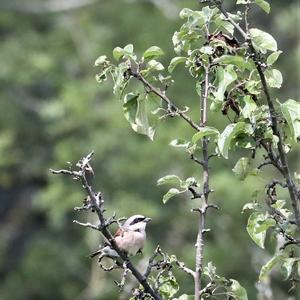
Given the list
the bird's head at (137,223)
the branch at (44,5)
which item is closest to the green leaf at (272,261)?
the bird's head at (137,223)

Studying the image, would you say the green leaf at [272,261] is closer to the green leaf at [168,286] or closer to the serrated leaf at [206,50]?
the green leaf at [168,286]

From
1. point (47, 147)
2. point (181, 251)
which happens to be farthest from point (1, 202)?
point (181, 251)

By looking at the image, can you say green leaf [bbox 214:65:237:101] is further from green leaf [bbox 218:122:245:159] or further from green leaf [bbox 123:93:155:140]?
green leaf [bbox 123:93:155:140]

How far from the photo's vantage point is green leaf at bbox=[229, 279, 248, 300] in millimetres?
2748

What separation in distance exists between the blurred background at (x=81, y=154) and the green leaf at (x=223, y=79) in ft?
25.5

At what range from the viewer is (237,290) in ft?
9.03

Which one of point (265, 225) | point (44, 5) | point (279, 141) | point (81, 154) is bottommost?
point (265, 225)

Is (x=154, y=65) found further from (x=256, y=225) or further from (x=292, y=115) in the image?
(x=256, y=225)

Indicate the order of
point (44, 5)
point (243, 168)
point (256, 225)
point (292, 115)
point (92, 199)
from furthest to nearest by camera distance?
point (44, 5), point (243, 168), point (256, 225), point (292, 115), point (92, 199)

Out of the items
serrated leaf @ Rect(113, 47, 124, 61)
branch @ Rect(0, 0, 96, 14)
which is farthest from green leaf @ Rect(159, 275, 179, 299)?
branch @ Rect(0, 0, 96, 14)

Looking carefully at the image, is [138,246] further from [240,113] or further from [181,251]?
[181,251]

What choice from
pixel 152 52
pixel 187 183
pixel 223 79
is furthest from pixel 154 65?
pixel 187 183

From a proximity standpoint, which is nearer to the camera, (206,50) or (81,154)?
(206,50)

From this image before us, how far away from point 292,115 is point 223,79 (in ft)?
0.68
